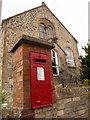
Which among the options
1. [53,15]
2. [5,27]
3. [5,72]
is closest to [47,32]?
[53,15]

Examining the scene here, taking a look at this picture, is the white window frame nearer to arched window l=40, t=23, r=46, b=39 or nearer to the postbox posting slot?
arched window l=40, t=23, r=46, b=39

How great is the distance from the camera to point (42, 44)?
2.64 m

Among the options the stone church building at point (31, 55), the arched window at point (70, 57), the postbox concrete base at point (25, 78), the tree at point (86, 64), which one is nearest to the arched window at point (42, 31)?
the stone church building at point (31, 55)

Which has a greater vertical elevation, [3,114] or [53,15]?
[53,15]

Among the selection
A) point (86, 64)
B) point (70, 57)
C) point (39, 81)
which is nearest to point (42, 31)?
point (70, 57)

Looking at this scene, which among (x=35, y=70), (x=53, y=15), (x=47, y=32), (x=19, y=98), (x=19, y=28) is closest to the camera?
(x=19, y=98)

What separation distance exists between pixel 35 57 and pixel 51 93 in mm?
1057

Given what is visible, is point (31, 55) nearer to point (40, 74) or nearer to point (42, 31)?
point (40, 74)

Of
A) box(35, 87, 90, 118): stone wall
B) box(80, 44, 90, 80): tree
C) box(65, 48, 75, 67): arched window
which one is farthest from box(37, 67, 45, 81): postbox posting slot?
box(65, 48, 75, 67): arched window

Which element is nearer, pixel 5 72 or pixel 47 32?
pixel 5 72

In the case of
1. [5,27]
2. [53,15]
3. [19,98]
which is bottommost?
[19,98]

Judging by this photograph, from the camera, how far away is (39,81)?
7.48 ft

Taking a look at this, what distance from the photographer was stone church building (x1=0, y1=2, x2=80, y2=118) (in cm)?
219

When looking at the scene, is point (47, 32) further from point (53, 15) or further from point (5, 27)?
point (5, 27)
